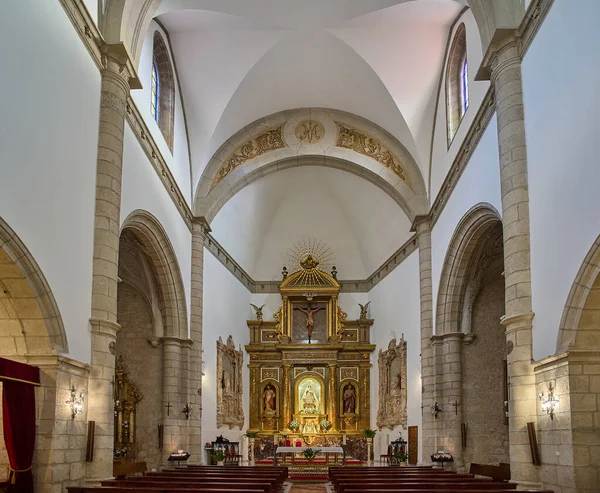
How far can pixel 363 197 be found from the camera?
27016 millimetres

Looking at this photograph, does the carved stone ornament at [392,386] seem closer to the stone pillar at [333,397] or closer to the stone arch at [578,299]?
the stone pillar at [333,397]

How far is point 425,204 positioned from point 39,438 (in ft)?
45.8

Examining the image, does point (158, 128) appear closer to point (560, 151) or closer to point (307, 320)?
point (560, 151)

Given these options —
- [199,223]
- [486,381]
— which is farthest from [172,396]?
[486,381]

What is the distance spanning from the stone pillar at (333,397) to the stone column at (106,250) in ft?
54.7

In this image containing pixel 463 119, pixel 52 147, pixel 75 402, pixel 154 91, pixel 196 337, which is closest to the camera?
pixel 52 147

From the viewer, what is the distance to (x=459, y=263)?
59.8ft

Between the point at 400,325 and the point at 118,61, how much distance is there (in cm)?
1460

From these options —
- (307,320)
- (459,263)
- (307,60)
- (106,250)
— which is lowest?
(106,250)

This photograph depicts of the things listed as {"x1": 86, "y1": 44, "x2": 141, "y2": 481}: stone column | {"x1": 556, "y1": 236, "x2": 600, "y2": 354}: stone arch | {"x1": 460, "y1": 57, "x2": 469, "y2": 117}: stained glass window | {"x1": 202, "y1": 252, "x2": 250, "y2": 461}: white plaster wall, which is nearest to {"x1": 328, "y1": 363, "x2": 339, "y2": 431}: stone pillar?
{"x1": 202, "y1": 252, "x2": 250, "y2": 461}: white plaster wall

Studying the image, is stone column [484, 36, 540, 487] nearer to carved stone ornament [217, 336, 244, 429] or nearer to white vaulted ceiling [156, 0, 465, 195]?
white vaulted ceiling [156, 0, 465, 195]

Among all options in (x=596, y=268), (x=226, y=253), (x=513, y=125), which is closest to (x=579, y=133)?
(x=596, y=268)

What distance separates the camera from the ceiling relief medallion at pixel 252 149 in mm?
22594

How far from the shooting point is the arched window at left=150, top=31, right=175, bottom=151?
18094mm
